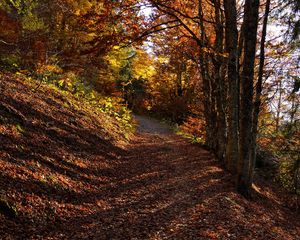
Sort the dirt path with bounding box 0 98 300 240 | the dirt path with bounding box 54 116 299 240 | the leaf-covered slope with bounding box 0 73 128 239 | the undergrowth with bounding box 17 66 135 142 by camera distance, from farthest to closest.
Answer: the undergrowth with bounding box 17 66 135 142, the dirt path with bounding box 54 116 299 240, the dirt path with bounding box 0 98 300 240, the leaf-covered slope with bounding box 0 73 128 239

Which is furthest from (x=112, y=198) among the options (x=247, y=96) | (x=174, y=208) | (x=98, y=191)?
(x=247, y=96)

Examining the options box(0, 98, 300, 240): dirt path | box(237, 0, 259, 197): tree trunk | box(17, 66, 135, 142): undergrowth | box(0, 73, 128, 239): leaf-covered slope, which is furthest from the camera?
box(17, 66, 135, 142): undergrowth

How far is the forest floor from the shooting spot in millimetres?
5258

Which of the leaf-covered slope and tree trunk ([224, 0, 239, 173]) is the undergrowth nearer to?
the leaf-covered slope

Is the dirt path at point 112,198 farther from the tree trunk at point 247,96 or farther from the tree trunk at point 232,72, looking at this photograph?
the tree trunk at point 232,72

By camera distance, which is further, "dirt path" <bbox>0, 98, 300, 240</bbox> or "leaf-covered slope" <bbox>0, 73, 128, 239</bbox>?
"dirt path" <bbox>0, 98, 300, 240</bbox>

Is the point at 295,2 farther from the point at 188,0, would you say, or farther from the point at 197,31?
the point at 197,31

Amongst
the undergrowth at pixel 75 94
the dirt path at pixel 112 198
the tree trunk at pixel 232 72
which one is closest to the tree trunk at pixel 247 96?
the dirt path at pixel 112 198

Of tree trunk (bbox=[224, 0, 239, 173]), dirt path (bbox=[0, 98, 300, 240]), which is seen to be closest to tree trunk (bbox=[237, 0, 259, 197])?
dirt path (bbox=[0, 98, 300, 240])

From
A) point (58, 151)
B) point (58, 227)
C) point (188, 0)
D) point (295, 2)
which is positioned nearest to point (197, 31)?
point (188, 0)

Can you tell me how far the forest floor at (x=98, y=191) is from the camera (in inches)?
207

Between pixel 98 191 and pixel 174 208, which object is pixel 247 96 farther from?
pixel 98 191

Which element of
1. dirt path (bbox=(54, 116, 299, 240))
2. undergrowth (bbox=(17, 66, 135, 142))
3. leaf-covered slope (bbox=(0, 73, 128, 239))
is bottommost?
dirt path (bbox=(54, 116, 299, 240))

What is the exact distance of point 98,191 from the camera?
23.4 feet
